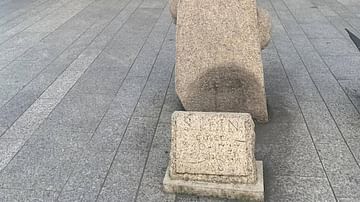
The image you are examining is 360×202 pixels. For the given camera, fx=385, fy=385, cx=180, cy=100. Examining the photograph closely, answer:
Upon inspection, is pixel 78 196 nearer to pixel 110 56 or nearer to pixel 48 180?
pixel 48 180

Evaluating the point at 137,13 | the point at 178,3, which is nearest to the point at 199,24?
the point at 178,3

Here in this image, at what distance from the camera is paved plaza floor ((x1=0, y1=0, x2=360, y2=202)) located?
129 inches

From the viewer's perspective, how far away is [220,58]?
3807 mm

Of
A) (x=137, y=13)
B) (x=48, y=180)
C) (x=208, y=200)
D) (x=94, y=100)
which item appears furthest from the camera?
(x=137, y=13)

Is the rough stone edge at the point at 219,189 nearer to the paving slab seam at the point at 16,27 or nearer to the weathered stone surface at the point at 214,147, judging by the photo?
the weathered stone surface at the point at 214,147

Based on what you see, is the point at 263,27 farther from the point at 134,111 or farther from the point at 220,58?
the point at 134,111

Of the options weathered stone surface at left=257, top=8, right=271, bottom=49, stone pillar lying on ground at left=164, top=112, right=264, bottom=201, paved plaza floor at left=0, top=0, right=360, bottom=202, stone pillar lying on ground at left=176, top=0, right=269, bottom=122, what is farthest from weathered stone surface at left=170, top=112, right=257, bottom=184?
weathered stone surface at left=257, top=8, right=271, bottom=49

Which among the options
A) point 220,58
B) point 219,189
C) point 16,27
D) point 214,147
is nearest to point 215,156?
point 214,147

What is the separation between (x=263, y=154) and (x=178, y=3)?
1.85 m

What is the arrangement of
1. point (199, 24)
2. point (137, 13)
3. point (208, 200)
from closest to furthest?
point (208, 200), point (199, 24), point (137, 13)

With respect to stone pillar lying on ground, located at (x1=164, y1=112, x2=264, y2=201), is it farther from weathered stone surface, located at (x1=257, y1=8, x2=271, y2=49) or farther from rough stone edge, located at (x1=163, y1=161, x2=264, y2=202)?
weathered stone surface, located at (x1=257, y1=8, x2=271, y2=49)

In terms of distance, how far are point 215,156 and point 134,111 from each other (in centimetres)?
158

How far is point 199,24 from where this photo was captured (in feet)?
13.0

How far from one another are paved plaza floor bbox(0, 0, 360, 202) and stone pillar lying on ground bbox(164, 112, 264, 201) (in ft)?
0.44
